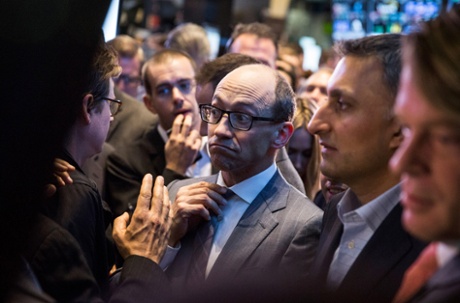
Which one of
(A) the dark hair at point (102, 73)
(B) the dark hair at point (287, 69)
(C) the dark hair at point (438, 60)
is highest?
(C) the dark hair at point (438, 60)

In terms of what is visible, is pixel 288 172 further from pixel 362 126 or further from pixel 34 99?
pixel 34 99

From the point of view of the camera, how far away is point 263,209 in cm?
272

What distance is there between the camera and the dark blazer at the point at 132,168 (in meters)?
3.96

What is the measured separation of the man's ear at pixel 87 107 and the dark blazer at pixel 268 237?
21.4 inches

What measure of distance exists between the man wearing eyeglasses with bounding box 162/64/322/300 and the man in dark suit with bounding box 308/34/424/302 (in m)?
0.24

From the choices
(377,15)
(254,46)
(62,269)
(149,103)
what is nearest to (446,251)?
(62,269)

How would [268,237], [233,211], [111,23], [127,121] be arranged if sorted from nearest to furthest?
[268,237] → [233,211] → [111,23] → [127,121]

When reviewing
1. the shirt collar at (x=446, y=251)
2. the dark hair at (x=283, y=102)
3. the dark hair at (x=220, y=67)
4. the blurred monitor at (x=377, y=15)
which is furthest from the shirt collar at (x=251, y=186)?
the blurred monitor at (x=377, y=15)

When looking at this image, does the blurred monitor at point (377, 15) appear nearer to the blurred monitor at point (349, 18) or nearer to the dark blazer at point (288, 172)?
the blurred monitor at point (349, 18)

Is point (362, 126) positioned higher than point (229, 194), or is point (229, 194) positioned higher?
point (362, 126)

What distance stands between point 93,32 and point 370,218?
3.45ft

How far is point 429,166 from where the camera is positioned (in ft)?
4.06

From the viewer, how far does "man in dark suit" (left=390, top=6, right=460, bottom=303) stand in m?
1.17

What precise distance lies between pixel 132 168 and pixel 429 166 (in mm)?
3000
